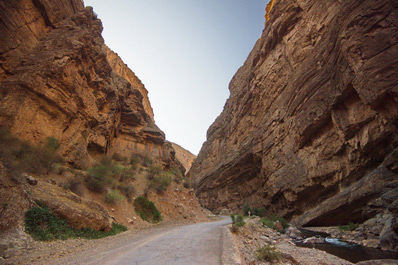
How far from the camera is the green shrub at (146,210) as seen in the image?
1487cm

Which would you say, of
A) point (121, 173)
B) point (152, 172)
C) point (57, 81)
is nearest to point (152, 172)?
point (152, 172)

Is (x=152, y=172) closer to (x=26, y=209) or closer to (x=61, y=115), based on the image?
(x=61, y=115)

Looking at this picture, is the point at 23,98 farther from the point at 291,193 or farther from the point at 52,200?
the point at 291,193

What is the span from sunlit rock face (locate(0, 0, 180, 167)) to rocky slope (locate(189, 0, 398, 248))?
20758 mm

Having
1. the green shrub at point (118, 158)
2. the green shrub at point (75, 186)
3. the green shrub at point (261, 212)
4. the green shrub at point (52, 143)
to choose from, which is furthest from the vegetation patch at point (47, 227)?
the green shrub at point (261, 212)

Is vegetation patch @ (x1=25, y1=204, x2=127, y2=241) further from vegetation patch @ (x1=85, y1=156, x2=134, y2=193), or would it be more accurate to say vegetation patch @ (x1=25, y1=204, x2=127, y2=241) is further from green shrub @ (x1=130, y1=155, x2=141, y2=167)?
green shrub @ (x1=130, y1=155, x2=141, y2=167)

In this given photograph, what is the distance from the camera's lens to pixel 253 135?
1294 inches

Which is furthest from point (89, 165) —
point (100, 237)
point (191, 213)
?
point (191, 213)

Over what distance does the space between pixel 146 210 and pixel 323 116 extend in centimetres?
1901

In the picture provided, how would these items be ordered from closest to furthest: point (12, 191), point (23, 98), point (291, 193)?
1. point (12, 191)
2. point (23, 98)
3. point (291, 193)

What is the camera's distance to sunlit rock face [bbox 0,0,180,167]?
13172 mm

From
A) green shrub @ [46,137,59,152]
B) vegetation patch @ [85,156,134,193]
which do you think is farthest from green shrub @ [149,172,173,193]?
green shrub @ [46,137,59,152]

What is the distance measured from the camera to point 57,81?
15117 millimetres

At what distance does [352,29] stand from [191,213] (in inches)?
897
